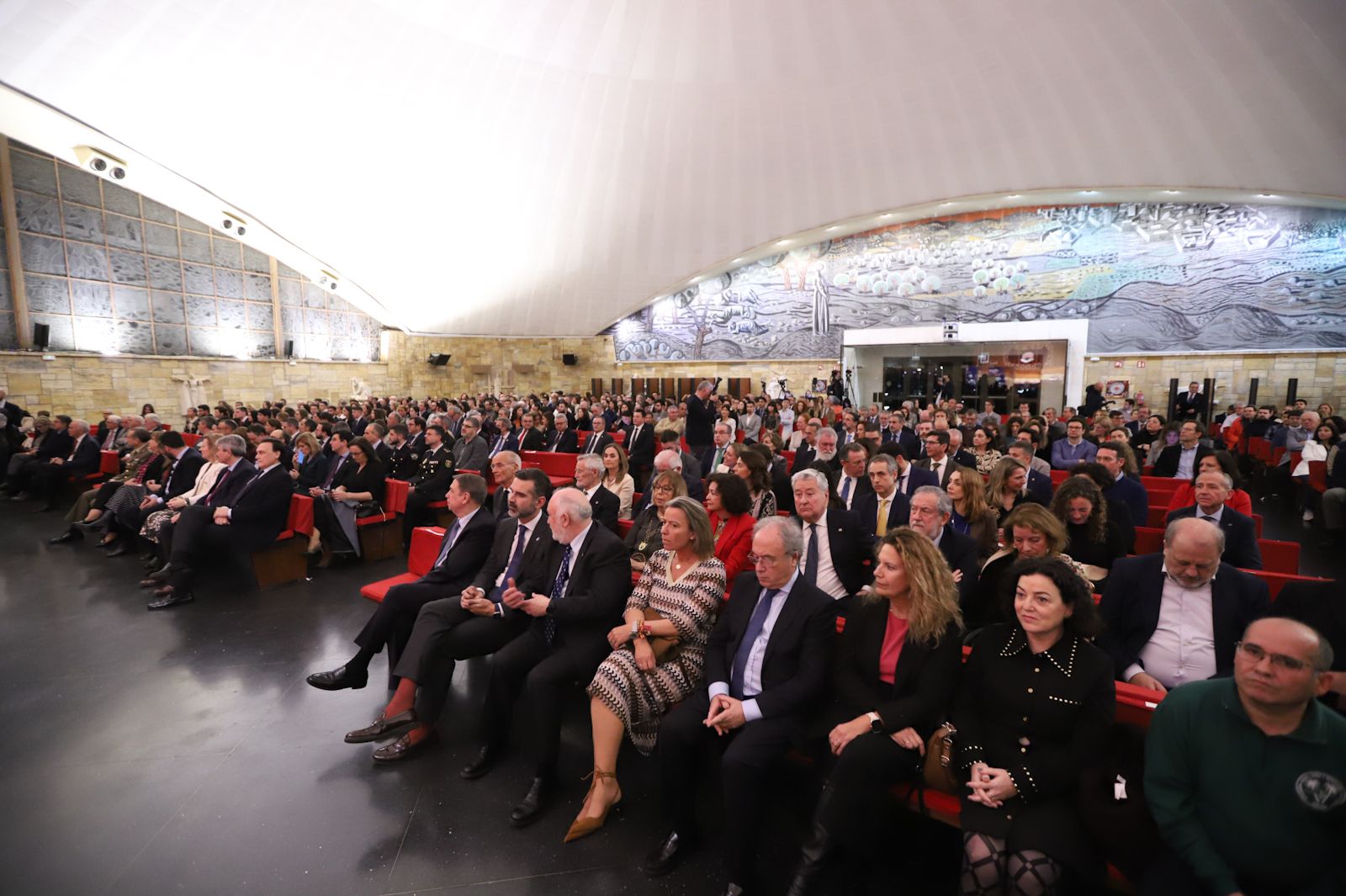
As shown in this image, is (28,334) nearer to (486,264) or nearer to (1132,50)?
(486,264)

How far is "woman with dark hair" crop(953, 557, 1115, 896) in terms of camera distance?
162cm

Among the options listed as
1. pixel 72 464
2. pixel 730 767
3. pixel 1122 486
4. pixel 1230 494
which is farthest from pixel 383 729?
pixel 72 464

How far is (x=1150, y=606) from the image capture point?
2281 millimetres

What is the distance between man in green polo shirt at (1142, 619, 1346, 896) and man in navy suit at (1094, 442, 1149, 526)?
2897 millimetres

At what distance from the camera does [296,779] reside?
8.34 ft

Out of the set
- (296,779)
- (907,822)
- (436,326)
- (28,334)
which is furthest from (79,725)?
(436,326)

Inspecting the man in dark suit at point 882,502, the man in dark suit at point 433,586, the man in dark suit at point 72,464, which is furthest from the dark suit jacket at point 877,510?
the man in dark suit at point 72,464

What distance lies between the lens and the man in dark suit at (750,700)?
1.96 meters

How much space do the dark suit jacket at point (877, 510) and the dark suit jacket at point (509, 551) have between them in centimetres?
203

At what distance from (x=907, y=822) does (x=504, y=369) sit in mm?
22135

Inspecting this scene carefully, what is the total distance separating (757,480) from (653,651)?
1.84 meters

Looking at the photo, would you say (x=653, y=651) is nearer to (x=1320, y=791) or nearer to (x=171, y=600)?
(x=1320, y=791)

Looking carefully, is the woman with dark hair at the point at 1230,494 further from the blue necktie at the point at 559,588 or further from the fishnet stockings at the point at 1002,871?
the blue necktie at the point at 559,588

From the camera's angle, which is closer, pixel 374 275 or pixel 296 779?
pixel 296 779
